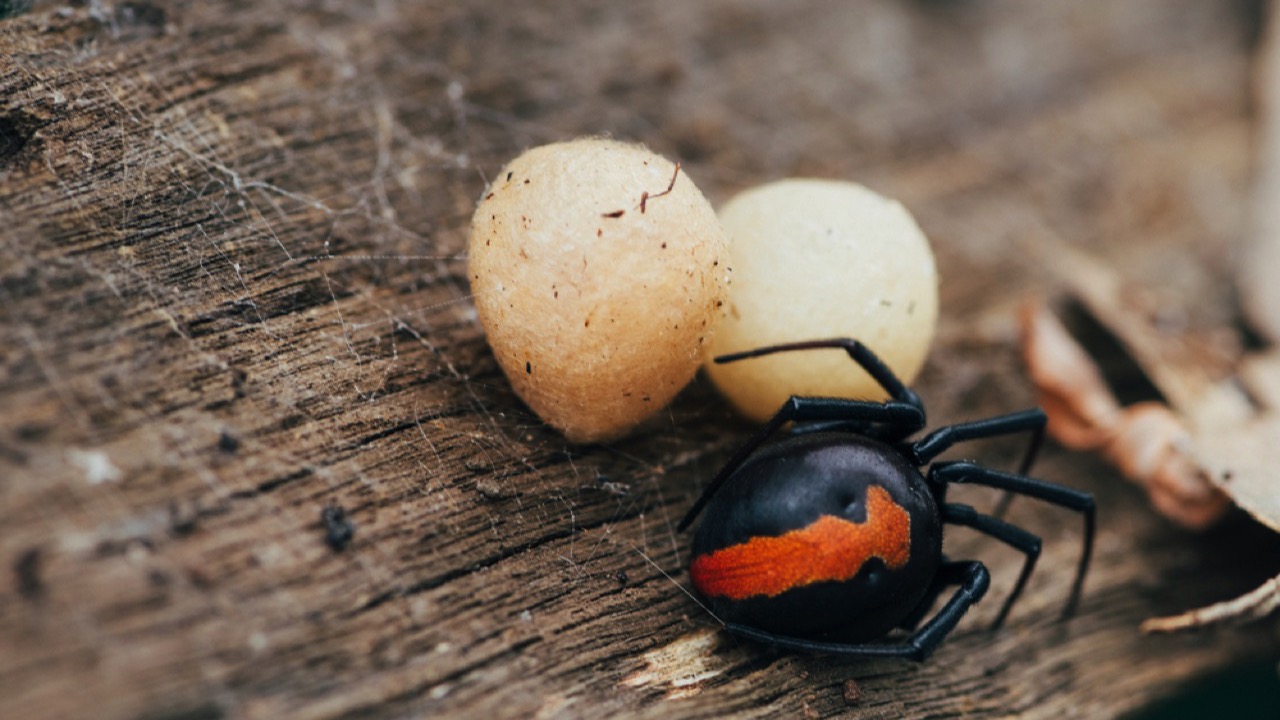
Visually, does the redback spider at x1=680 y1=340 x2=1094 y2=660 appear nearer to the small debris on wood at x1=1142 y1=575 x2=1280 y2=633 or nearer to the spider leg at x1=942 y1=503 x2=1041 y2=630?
the spider leg at x1=942 y1=503 x2=1041 y2=630

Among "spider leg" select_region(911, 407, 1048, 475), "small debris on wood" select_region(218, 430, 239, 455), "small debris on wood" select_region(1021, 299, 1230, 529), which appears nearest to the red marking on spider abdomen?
"spider leg" select_region(911, 407, 1048, 475)

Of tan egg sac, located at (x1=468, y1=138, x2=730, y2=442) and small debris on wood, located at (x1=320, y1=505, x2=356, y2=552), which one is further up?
tan egg sac, located at (x1=468, y1=138, x2=730, y2=442)

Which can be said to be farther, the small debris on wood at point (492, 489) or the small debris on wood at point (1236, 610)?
the small debris on wood at point (1236, 610)

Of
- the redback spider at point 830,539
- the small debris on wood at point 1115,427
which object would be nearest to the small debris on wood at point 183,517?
the redback spider at point 830,539

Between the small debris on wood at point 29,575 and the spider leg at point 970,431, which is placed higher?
the spider leg at point 970,431

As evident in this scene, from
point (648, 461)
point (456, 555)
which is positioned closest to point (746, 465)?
point (648, 461)

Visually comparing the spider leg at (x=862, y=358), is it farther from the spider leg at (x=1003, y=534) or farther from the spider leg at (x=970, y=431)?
the spider leg at (x=1003, y=534)

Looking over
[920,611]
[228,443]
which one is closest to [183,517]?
[228,443]
